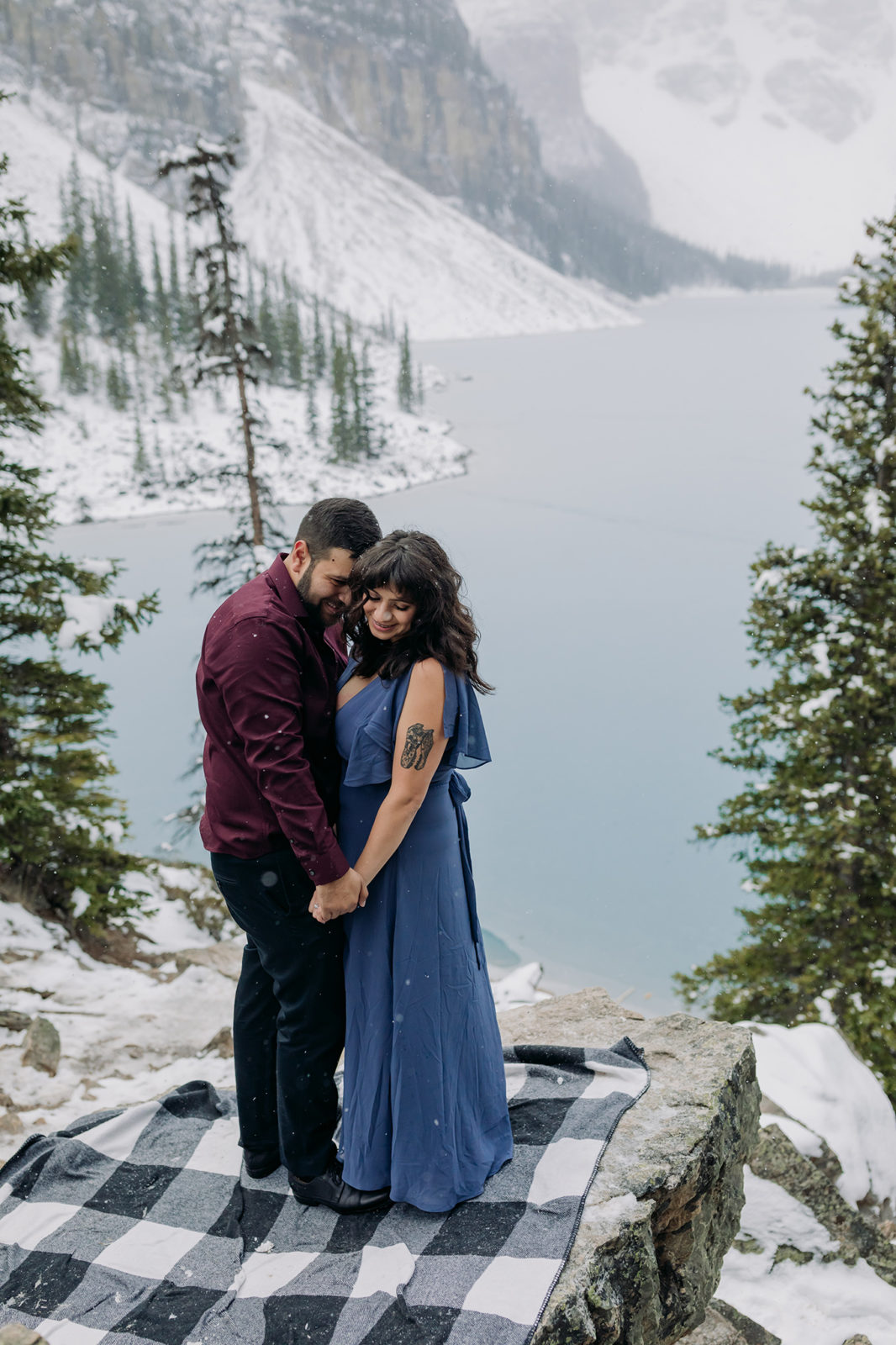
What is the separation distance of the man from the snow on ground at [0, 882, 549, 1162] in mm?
1722

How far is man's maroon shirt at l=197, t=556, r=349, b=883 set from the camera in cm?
259

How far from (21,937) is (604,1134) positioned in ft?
16.8

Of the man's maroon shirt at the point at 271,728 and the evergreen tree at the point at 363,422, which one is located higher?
the evergreen tree at the point at 363,422

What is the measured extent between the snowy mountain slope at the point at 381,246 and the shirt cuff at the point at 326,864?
140 m

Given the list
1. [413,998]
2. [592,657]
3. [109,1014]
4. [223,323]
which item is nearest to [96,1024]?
[109,1014]

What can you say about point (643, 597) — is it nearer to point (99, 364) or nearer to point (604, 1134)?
point (604, 1134)

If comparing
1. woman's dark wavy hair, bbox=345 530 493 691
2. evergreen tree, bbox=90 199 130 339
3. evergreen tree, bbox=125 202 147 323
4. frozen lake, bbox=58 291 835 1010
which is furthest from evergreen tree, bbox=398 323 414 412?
woman's dark wavy hair, bbox=345 530 493 691

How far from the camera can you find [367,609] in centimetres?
271

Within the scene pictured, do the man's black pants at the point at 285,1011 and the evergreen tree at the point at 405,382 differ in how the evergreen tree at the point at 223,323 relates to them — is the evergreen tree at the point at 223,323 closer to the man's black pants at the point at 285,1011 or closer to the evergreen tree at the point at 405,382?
the man's black pants at the point at 285,1011

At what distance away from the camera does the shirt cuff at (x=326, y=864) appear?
2.62 metres

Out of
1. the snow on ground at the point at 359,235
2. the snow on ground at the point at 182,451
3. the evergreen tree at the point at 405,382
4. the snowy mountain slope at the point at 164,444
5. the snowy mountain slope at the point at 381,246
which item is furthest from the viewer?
the snowy mountain slope at the point at 381,246

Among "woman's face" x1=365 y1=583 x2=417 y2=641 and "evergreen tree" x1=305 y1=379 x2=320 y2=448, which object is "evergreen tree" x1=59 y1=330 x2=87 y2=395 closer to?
"evergreen tree" x1=305 y1=379 x2=320 y2=448

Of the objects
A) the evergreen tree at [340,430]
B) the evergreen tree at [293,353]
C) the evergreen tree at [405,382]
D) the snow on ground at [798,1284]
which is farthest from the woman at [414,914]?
the evergreen tree at [405,382]

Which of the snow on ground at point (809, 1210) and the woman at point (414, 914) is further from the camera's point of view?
the snow on ground at point (809, 1210)
